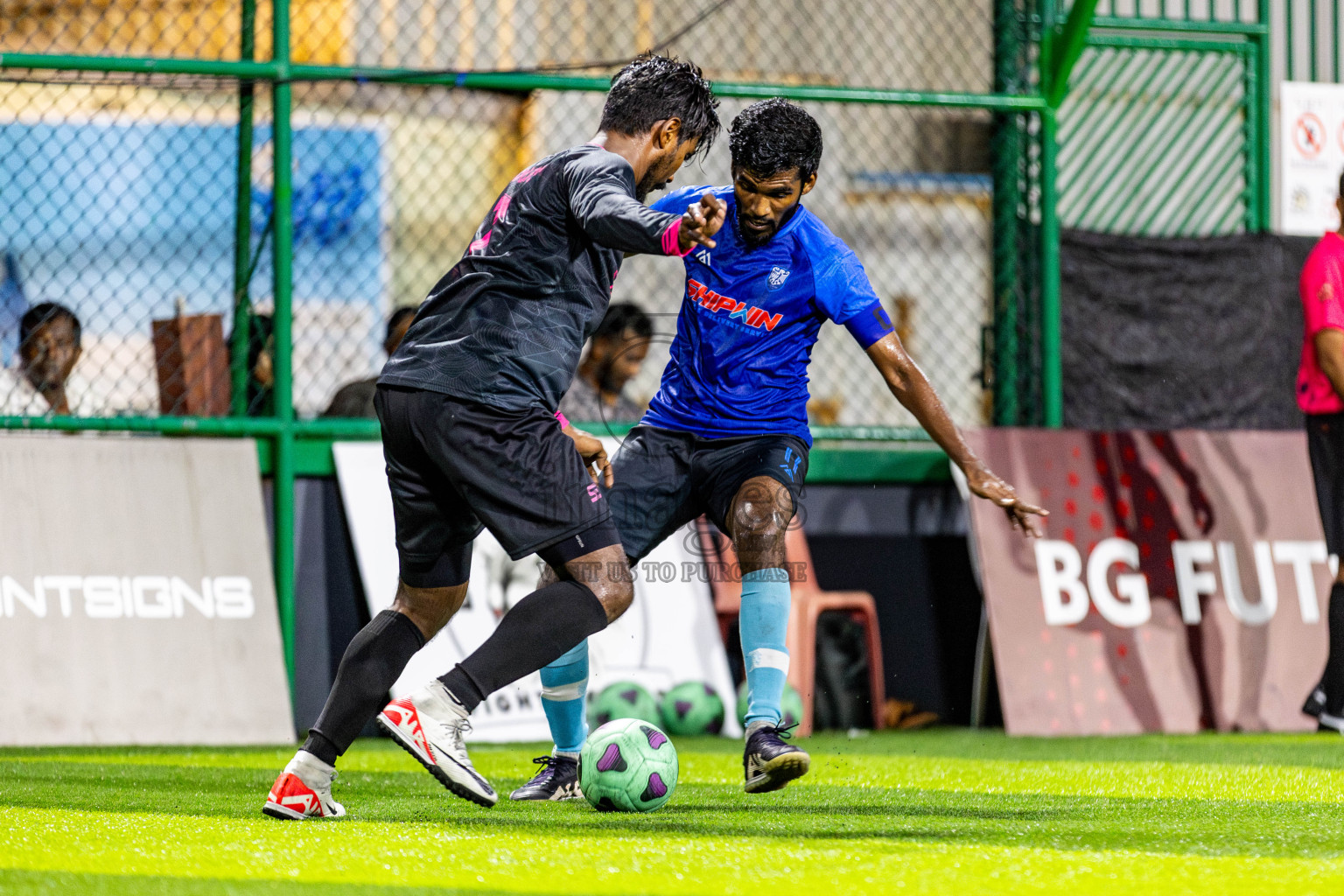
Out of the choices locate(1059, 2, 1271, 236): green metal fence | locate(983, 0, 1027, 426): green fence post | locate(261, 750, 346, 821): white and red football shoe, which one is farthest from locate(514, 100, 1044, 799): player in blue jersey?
locate(1059, 2, 1271, 236): green metal fence

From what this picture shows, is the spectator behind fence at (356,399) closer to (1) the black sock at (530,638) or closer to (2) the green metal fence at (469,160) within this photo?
(2) the green metal fence at (469,160)

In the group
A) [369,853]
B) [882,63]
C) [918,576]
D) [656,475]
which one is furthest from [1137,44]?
[369,853]

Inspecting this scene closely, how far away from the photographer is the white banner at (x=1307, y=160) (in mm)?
8883

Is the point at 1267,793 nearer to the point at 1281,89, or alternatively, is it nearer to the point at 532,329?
→ the point at 532,329

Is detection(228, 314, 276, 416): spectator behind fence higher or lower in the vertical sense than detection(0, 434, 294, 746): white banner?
higher

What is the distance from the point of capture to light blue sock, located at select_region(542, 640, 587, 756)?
4785 millimetres

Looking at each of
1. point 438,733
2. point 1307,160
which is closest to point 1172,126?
point 1307,160

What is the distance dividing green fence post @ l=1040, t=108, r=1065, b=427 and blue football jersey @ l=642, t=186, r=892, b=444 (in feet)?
10.9

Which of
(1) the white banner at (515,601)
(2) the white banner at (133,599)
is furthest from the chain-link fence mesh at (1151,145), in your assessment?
(2) the white banner at (133,599)

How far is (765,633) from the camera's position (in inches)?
187

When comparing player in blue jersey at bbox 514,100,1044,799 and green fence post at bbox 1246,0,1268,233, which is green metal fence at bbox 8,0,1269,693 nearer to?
green fence post at bbox 1246,0,1268,233

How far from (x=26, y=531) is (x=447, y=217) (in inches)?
196

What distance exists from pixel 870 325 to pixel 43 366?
4.10 metres

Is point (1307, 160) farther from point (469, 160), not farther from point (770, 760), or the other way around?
point (770, 760)
